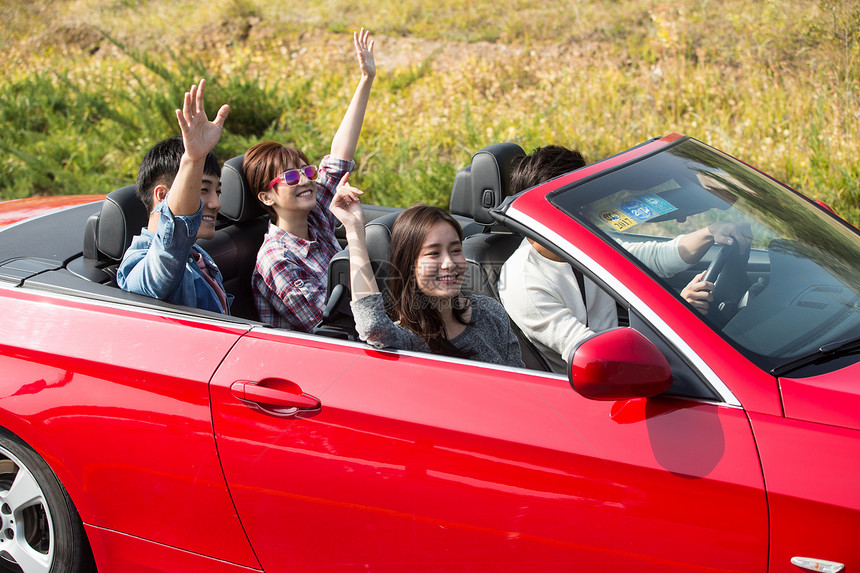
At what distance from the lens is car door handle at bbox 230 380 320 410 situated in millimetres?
2146

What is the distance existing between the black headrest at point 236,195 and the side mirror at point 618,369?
2.18 m

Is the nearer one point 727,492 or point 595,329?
point 727,492

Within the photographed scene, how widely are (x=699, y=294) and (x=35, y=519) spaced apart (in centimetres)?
213

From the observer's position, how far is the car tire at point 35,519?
2494mm

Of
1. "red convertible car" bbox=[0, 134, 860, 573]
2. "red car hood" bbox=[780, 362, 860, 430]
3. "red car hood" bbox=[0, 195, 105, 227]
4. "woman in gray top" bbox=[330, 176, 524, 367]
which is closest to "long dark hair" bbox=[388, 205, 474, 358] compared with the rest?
"woman in gray top" bbox=[330, 176, 524, 367]

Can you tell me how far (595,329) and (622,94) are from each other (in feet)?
18.5

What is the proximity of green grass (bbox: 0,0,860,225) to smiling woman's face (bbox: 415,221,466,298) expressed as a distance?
13.4ft

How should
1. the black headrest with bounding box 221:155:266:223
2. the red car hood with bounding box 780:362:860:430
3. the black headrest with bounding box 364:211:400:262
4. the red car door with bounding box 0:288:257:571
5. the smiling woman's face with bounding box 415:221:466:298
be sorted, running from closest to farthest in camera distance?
the red car hood with bounding box 780:362:860:430 → the red car door with bounding box 0:288:257:571 → the smiling woman's face with bounding box 415:221:466:298 → the black headrest with bounding box 364:211:400:262 → the black headrest with bounding box 221:155:266:223

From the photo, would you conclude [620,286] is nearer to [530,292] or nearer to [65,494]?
[530,292]

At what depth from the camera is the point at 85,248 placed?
9.84ft

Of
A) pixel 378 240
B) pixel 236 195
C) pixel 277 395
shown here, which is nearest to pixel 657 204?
pixel 378 240

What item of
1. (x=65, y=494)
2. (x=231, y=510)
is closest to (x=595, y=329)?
(x=231, y=510)

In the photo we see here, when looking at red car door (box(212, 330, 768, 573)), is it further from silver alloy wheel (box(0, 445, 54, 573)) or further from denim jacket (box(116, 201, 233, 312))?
silver alloy wheel (box(0, 445, 54, 573))

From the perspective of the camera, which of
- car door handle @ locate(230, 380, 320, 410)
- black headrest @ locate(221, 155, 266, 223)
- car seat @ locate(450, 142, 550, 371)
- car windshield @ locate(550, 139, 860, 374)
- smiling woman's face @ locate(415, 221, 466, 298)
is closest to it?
car windshield @ locate(550, 139, 860, 374)
